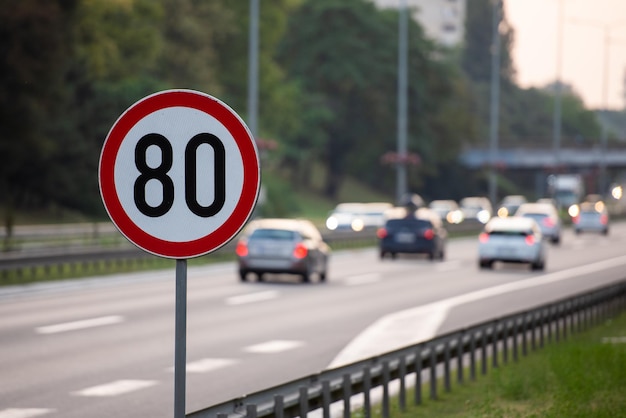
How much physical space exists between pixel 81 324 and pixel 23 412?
9052 mm

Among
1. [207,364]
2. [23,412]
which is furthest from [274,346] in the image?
[23,412]

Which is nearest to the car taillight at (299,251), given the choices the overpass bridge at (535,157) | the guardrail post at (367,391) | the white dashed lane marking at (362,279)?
the white dashed lane marking at (362,279)

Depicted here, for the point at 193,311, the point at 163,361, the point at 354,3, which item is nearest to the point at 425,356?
the point at 163,361

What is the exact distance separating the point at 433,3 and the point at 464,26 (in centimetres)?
536

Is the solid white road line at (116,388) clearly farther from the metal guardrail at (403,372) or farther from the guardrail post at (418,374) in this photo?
the guardrail post at (418,374)

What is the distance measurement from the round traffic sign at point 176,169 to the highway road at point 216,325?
22.3ft

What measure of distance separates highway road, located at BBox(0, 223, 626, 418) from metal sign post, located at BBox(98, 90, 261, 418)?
6803 millimetres

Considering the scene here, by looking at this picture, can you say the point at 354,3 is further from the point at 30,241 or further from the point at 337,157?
the point at 30,241

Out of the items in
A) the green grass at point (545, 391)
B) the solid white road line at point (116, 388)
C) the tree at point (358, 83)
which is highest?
the tree at point (358, 83)

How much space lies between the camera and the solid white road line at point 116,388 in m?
14.3

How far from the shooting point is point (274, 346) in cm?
1923

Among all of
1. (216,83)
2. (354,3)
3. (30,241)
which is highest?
(354,3)

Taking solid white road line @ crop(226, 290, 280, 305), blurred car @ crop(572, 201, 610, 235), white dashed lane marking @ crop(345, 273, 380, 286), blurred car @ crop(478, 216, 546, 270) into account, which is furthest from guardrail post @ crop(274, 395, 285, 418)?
blurred car @ crop(572, 201, 610, 235)

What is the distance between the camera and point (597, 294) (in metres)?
23.4
